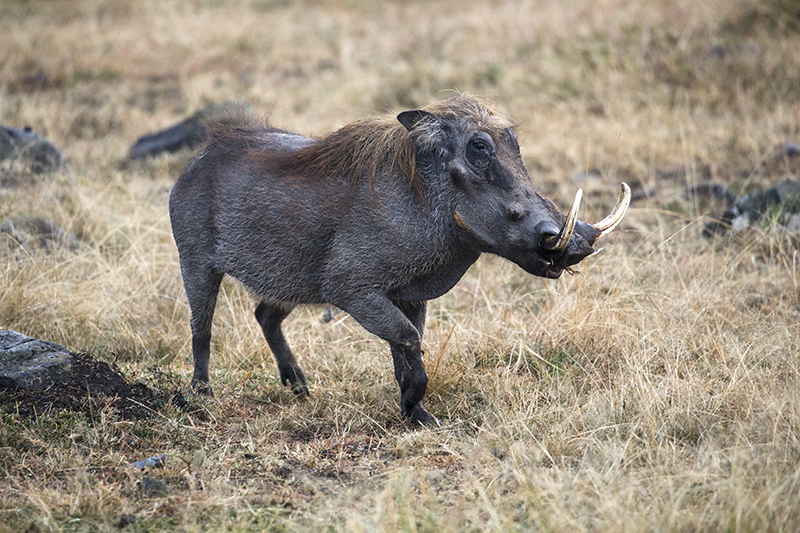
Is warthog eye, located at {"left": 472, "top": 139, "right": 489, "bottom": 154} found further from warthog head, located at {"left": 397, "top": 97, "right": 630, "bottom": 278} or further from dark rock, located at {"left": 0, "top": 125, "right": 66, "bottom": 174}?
dark rock, located at {"left": 0, "top": 125, "right": 66, "bottom": 174}

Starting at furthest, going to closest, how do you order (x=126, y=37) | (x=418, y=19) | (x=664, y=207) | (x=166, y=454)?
(x=418, y=19), (x=126, y=37), (x=664, y=207), (x=166, y=454)

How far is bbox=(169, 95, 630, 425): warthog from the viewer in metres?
3.49

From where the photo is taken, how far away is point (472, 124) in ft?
11.8

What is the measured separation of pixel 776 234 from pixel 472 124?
10.6 ft

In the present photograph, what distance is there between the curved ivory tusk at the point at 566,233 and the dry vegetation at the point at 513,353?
82 centimetres

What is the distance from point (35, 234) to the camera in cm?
586

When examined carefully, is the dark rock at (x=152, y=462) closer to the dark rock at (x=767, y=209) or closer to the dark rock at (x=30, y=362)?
the dark rock at (x=30, y=362)

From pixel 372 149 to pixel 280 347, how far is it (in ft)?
4.40

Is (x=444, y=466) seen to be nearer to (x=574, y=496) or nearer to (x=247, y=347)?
(x=574, y=496)

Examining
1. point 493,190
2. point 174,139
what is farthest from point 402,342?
point 174,139

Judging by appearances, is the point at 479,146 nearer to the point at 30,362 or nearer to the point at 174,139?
the point at 30,362

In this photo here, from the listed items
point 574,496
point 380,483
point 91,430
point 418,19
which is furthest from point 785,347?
point 418,19

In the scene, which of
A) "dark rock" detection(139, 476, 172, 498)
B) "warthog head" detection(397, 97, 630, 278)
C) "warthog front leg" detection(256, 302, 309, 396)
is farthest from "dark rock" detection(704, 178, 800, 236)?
"dark rock" detection(139, 476, 172, 498)

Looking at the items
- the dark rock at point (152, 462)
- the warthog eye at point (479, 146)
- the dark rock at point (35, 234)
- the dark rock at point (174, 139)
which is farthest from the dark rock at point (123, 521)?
the dark rock at point (174, 139)
